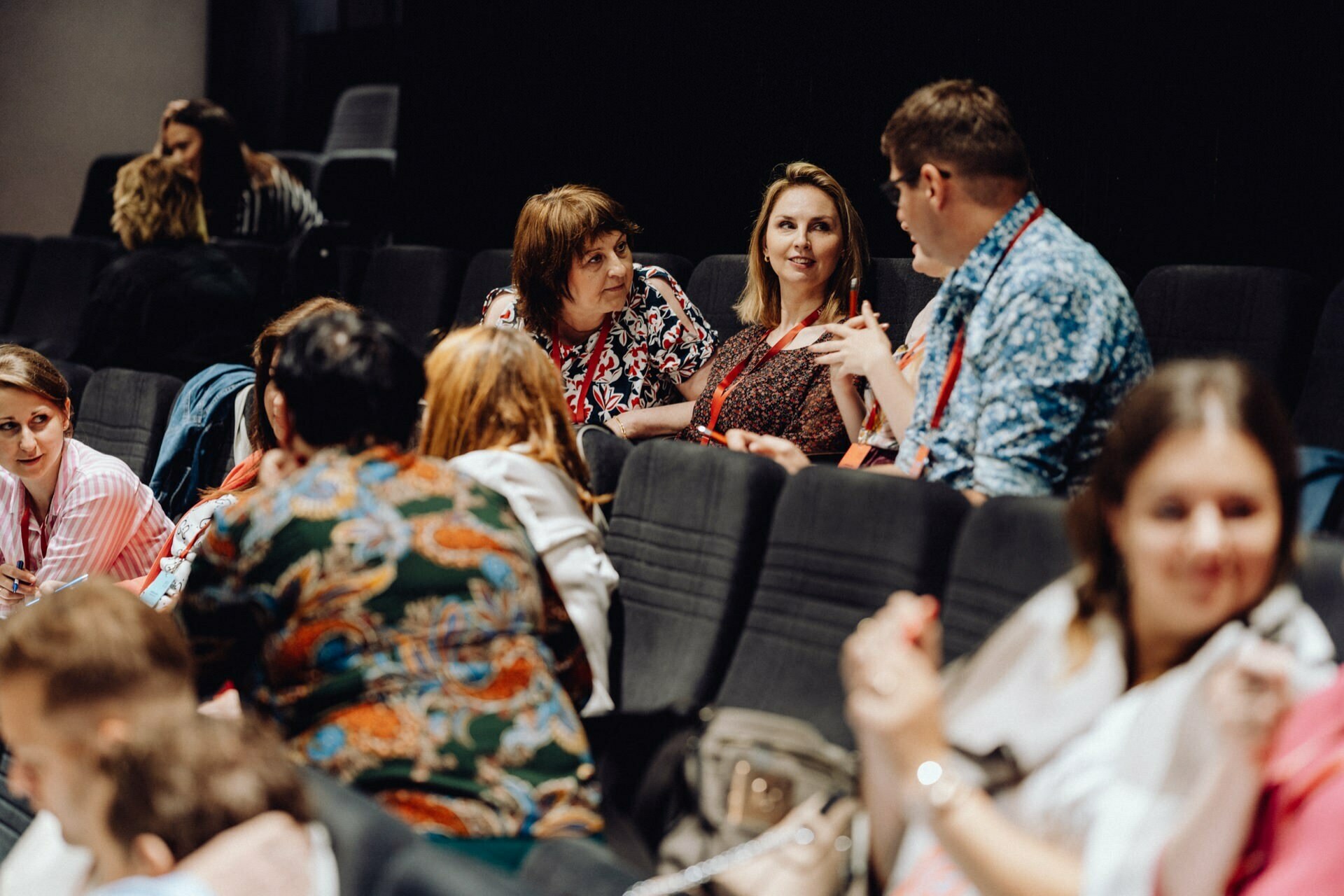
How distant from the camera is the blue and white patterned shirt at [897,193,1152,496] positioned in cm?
181

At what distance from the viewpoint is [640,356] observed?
3.05m

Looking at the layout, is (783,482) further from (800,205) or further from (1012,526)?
(800,205)

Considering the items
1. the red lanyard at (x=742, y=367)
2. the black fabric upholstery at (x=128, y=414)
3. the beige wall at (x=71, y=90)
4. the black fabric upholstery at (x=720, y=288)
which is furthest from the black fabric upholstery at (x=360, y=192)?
the red lanyard at (x=742, y=367)

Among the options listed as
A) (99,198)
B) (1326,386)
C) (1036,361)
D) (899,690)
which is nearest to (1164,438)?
(899,690)

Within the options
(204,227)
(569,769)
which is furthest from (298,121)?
(569,769)

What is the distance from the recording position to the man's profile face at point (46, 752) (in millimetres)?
1272

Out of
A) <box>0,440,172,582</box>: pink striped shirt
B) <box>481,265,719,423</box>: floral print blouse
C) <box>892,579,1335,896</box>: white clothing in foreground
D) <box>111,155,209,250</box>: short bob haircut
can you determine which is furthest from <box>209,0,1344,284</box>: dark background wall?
<box>892,579,1335,896</box>: white clothing in foreground

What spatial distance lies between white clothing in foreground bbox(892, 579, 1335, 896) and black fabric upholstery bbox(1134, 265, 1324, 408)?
1434 mm

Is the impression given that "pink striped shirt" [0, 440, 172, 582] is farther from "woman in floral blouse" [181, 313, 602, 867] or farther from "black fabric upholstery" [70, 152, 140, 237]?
"black fabric upholstery" [70, 152, 140, 237]

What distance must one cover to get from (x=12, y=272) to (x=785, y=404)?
3.94 meters

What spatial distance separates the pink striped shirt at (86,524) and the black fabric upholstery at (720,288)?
1386 mm

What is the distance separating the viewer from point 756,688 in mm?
1828

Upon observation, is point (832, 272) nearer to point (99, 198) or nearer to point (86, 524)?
point (86, 524)

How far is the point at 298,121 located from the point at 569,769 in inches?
266
